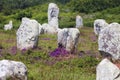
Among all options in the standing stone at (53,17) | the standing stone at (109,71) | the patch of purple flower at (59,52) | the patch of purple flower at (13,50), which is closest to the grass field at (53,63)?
the patch of purple flower at (13,50)

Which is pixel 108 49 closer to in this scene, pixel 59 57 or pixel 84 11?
pixel 59 57

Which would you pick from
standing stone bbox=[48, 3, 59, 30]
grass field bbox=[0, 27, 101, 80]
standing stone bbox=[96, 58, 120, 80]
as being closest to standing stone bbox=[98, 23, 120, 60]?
grass field bbox=[0, 27, 101, 80]

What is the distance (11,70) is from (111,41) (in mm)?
10180

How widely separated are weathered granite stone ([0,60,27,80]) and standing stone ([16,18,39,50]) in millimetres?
13670

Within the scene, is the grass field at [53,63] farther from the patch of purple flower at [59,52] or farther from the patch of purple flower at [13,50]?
the patch of purple flower at [59,52]

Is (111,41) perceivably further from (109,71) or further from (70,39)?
(109,71)

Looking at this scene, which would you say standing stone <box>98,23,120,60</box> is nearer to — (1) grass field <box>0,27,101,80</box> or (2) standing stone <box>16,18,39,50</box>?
(1) grass field <box>0,27,101,80</box>

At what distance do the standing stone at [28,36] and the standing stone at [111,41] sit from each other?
23.6ft

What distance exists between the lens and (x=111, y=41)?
27391 mm

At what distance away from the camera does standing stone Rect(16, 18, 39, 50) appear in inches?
1305

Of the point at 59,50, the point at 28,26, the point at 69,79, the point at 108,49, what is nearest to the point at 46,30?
the point at 28,26

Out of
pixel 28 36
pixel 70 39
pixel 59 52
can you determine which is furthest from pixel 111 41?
pixel 28 36

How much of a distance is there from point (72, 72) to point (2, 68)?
6.17m

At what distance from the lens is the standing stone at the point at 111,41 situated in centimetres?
2686
